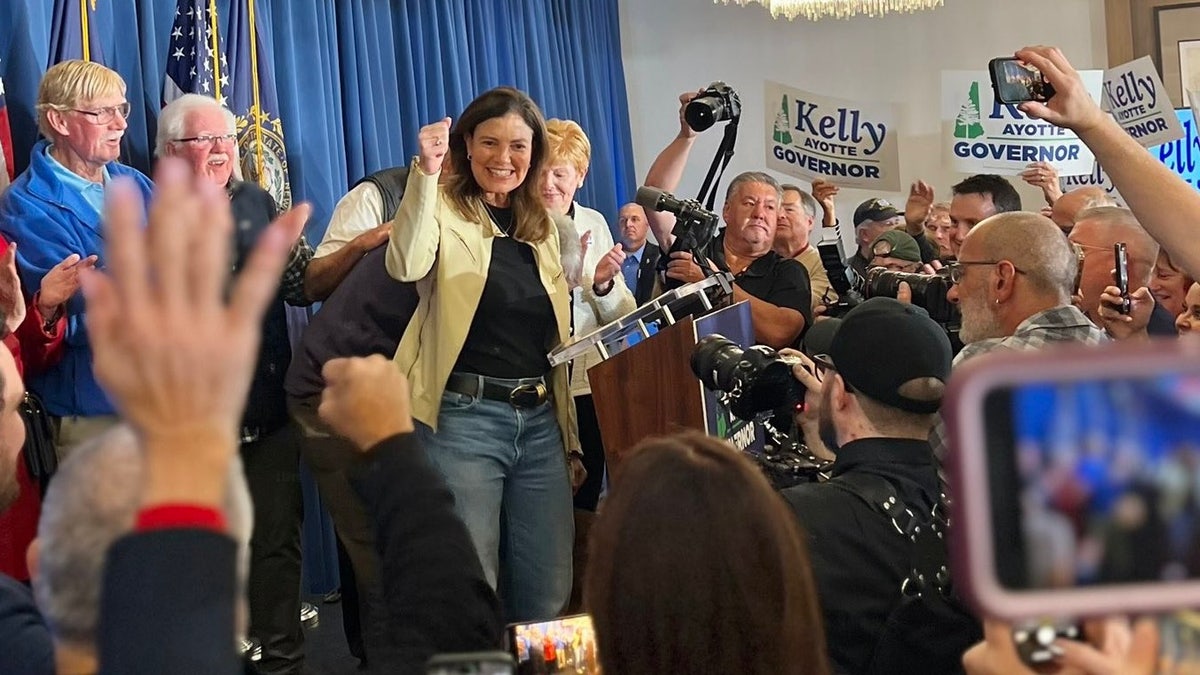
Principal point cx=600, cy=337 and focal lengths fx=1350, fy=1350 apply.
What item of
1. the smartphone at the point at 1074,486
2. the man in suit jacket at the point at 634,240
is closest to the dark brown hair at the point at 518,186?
the man in suit jacket at the point at 634,240

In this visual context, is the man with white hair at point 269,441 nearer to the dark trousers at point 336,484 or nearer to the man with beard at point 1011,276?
the dark trousers at point 336,484

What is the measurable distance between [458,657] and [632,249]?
4.10m

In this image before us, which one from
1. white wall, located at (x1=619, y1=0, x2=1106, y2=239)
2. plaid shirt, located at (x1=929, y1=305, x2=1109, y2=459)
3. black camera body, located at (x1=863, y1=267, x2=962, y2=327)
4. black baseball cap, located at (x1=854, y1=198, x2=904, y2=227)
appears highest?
white wall, located at (x1=619, y1=0, x2=1106, y2=239)

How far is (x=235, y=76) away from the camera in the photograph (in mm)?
3523

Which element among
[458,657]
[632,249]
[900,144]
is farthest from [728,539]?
[900,144]

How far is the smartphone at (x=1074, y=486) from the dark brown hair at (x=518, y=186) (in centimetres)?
223

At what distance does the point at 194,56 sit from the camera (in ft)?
11.1

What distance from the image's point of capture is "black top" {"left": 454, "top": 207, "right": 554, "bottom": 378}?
260cm

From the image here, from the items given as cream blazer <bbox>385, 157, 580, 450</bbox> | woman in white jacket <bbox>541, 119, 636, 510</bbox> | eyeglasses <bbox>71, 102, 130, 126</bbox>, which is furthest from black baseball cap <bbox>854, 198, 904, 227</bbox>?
eyeglasses <bbox>71, 102, 130, 126</bbox>

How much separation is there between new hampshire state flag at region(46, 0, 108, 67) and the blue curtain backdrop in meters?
0.03

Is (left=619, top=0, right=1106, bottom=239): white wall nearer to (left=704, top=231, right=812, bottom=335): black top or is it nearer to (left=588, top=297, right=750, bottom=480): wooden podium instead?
(left=704, top=231, right=812, bottom=335): black top

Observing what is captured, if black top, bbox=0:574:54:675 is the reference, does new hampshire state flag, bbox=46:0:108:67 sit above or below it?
above

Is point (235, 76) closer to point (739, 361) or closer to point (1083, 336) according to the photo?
point (739, 361)

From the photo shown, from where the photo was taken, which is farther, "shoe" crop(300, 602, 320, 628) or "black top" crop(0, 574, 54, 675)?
"shoe" crop(300, 602, 320, 628)
